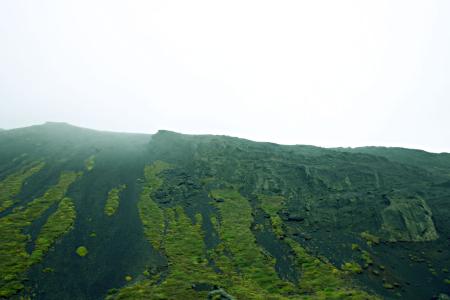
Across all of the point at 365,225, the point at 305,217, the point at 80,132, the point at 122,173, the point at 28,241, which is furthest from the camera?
the point at 80,132

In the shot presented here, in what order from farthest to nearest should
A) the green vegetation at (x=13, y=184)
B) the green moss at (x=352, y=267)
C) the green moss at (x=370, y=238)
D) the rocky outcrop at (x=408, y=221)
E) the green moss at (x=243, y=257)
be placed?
1. the green vegetation at (x=13, y=184)
2. the rocky outcrop at (x=408, y=221)
3. the green moss at (x=370, y=238)
4. the green moss at (x=352, y=267)
5. the green moss at (x=243, y=257)

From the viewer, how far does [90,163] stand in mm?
76875

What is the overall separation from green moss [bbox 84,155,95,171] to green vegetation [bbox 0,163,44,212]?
995cm

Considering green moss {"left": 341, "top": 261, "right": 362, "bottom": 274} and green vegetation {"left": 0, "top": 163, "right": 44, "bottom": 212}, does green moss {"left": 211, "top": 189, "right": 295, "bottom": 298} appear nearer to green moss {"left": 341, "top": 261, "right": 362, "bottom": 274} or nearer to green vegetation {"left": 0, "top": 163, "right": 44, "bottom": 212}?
green moss {"left": 341, "top": 261, "right": 362, "bottom": 274}

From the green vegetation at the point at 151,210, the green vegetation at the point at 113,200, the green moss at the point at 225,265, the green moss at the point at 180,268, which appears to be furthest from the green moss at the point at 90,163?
the green moss at the point at 180,268

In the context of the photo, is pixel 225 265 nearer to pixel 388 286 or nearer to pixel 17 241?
pixel 388 286

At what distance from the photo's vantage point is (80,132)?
12069 cm

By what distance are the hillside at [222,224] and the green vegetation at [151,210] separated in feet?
1.10

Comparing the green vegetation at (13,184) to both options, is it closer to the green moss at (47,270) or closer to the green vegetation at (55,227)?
the green vegetation at (55,227)

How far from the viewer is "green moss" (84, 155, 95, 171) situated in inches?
2882

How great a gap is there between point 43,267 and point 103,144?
6998cm

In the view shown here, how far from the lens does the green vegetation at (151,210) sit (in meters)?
45.5

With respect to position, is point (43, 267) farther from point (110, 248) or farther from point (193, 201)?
point (193, 201)

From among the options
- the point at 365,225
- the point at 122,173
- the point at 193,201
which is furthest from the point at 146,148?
the point at 365,225
